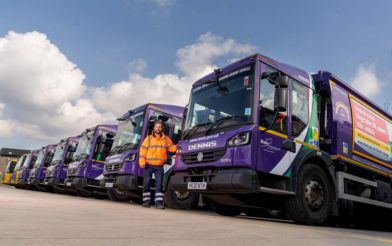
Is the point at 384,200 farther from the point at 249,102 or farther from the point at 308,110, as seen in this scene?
the point at 249,102

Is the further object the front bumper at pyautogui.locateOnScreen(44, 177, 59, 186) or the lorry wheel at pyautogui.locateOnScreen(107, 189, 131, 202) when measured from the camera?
the front bumper at pyautogui.locateOnScreen(44, 177, 59, 186)

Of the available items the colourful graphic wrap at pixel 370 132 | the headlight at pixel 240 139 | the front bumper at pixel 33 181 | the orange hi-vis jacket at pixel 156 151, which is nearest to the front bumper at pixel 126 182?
the orange hi-vis jacket at pixel 156 151

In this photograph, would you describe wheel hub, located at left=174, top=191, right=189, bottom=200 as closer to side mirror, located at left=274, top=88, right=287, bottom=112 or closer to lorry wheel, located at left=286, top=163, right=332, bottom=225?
lorry wheel, located at left=286, top=163, right=332, bottom=225

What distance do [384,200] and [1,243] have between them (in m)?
7.95

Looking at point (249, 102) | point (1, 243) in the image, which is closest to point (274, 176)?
point (249, 102)

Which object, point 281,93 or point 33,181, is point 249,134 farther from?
point 33,181

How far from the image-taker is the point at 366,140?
7.82 metres

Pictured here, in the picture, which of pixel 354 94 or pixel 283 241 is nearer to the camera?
pixel 283 241

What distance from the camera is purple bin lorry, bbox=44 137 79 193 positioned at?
16.0 m

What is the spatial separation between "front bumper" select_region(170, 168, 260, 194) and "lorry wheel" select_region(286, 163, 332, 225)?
2.94 feet

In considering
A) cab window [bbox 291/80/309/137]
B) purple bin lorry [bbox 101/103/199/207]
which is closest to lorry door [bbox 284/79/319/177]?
cab window [bbox 291/80/309/137]

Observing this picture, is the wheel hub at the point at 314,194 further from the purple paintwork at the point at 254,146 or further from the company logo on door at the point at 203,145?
the company logo on door at the point at 203,145

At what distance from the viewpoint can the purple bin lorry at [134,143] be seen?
9039mm

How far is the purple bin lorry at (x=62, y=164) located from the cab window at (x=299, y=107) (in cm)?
1181
